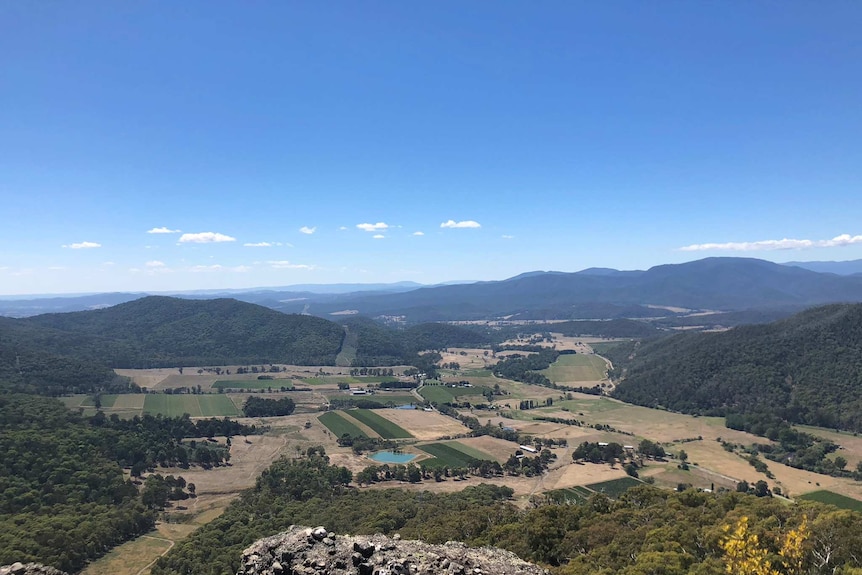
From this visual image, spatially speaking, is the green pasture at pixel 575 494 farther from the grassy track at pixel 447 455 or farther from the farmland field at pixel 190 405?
the farmland field at pixel 190 405

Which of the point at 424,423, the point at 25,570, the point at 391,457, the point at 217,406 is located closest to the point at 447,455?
the point at 391,457

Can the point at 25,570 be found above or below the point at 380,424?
above

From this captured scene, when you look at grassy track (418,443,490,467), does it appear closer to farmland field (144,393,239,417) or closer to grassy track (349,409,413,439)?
grassy track (349,409,413,439)

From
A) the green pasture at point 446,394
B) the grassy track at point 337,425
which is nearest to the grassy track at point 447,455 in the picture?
the grassy track at point 337,425

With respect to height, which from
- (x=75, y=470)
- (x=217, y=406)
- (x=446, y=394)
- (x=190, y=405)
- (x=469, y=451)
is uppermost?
(x=75, y=470)

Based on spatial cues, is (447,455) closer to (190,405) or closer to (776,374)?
(190,405)

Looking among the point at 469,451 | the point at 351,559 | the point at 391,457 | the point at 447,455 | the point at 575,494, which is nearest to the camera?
the point at 351,559

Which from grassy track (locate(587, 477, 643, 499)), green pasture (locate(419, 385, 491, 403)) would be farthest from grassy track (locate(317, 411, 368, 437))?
grassy track (locate(587, 477, 643, 499))
